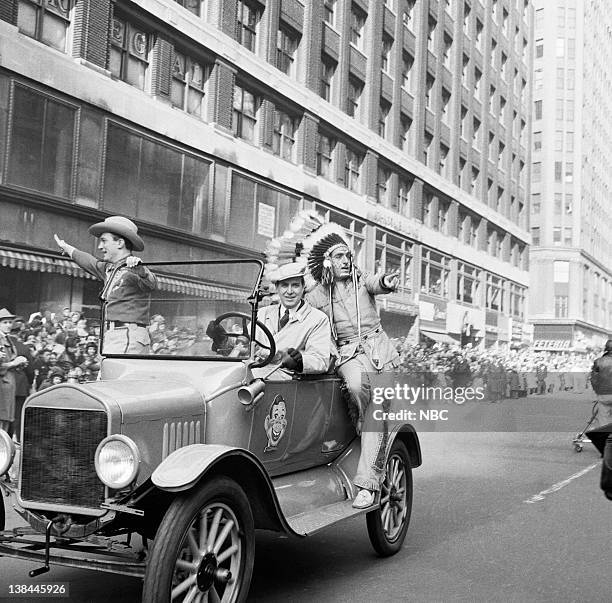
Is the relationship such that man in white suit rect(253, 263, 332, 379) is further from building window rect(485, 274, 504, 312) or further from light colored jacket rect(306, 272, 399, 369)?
building window rect(485, 274, 504, 312)

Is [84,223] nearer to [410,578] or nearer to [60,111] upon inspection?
[60,111]

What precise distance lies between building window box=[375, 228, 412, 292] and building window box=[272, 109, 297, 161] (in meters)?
6.41

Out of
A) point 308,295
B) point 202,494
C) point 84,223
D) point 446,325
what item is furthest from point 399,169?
point 202,494

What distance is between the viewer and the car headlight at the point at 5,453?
382 cm

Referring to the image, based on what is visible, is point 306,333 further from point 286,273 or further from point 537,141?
point 537,141

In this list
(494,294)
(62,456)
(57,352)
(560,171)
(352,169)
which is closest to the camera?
(62,456)

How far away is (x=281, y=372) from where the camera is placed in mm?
4652

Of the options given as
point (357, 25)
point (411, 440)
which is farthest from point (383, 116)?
point (411, 440)

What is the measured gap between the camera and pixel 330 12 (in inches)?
982

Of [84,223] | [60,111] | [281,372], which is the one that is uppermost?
[60,111]

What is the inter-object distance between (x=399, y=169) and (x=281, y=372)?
2600 cm

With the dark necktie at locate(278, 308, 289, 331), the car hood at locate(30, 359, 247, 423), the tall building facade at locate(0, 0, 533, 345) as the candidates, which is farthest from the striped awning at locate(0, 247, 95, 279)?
the car hood at locate(30, 359, 247, 423)

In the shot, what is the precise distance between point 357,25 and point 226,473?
25.4m

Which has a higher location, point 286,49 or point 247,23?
point 286,49
